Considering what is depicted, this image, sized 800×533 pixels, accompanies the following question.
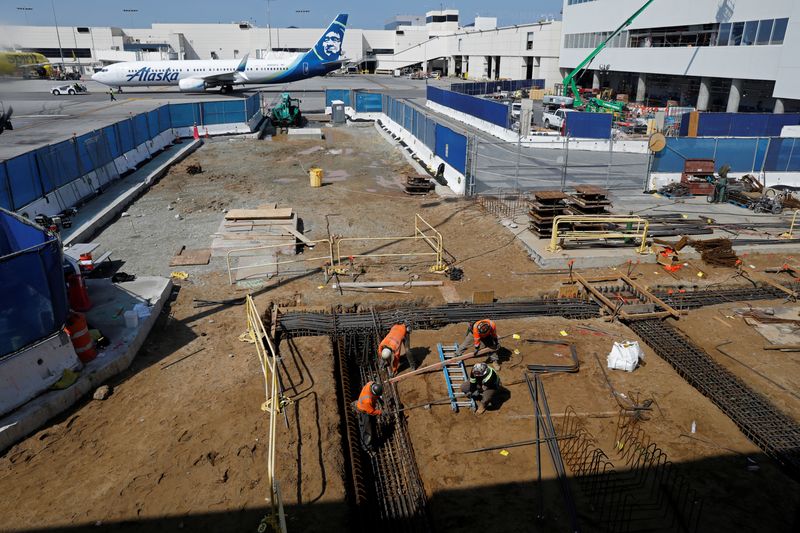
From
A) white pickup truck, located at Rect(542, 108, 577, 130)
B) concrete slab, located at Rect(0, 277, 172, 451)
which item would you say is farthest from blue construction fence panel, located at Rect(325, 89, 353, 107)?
concrete slab, located at Rect(0, 277, 172, 451)

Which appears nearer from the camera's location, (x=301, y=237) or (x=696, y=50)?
(x=301, y=237)

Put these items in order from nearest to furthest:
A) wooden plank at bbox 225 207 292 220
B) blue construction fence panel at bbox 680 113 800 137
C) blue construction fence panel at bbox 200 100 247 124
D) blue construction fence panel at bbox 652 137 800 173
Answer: wooden plank at bbox 225 207 292 220
blue construction fence panel at bbox 652 137 800 173
blue construction fence panel at bbox 680 113 800 137
blue construction fence panel at bbox 200 100 247 124

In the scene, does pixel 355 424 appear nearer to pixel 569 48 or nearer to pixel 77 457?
pixel 77 457

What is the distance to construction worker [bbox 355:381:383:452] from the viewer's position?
Answer: 28.1 ft

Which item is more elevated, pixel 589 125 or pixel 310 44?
pixel 310 44

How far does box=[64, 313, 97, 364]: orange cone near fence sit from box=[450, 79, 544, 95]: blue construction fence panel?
50.8 m

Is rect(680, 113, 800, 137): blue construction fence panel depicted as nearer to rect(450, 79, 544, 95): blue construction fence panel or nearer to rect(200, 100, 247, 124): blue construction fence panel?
rect(200, 100, 247, 124): blue construction fence panel

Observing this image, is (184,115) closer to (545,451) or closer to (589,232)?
(589,232)

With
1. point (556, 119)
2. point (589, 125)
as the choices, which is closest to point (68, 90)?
point (556, 119)

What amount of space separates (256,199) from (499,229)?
9.94m

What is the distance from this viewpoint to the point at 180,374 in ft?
32.0

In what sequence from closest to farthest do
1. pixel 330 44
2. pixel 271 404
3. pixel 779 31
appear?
pixel 271 404
pixel 779 31
pixel 330 44

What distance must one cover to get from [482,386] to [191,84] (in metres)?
55.0

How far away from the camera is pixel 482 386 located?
902 cm
